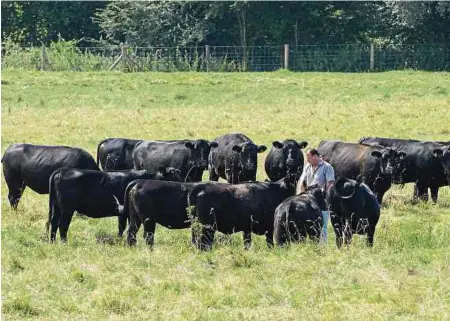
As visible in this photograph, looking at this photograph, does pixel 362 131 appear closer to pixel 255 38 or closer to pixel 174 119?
pixel 174 119

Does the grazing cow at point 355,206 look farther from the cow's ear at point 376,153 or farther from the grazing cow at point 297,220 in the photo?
the cow's ear at point 376,153

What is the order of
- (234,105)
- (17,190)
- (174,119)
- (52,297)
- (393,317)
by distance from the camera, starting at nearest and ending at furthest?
(393,317)
(52,297)
(17,190)
(174,119)
(234,105)

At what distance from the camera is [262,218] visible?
12.7 meters

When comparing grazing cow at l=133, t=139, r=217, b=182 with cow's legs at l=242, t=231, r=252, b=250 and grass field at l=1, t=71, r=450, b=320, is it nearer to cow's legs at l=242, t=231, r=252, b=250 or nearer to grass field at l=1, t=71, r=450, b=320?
grass field at l=1, t=71, r=450, b=320

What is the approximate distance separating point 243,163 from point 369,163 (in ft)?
7.13

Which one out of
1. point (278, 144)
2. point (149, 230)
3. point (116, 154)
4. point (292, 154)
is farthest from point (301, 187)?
point (116, 154)

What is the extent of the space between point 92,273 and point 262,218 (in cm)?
280

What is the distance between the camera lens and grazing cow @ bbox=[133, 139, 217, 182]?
16.5 meters

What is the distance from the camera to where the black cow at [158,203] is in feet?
41.0

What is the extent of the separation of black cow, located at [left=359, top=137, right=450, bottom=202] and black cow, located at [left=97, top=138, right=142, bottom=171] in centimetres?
486

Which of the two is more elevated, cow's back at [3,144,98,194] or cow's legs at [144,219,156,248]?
cow's back at [3,144,98,194]

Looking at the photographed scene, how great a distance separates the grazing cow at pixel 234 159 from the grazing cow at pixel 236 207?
3.96 m

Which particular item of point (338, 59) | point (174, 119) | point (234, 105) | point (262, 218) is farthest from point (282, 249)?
point (338, 59)

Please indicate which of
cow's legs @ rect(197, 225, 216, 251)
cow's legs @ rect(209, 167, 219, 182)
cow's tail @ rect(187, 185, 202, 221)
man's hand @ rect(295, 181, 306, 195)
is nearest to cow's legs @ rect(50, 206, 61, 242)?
cow's tail @ rect(187, 185, 202, 221)
